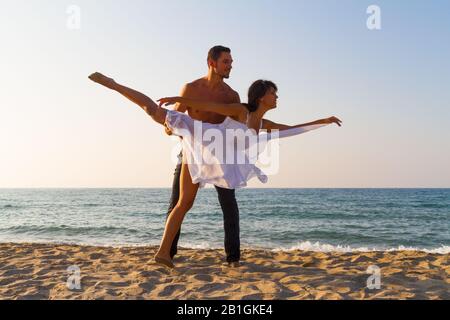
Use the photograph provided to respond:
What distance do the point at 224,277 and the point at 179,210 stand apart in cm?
81

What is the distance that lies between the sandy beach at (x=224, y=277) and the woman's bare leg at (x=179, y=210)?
16cm

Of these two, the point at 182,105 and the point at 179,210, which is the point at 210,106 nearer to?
the point at 182,105

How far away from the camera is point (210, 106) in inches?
159

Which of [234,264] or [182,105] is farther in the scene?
[234,264]

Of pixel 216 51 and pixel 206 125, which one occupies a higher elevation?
pixel 216 51

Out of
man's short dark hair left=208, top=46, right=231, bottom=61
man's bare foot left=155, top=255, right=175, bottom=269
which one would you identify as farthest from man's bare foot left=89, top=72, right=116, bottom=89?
man's bare foot left=155, top=255, right=175, bottom=269

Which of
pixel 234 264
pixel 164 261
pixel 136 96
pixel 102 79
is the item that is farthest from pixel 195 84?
pixel 234 264

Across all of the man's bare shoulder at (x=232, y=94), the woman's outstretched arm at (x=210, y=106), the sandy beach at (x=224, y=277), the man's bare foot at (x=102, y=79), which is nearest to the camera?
the sandy beach at (x=224, y=277)

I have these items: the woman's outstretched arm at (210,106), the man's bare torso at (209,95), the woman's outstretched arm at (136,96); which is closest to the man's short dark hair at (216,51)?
the man's bare torso at (209,95)

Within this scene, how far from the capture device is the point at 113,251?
641 cm

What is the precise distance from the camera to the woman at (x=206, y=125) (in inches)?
163

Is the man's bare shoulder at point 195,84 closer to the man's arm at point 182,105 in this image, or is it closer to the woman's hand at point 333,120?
the man's arm at point 182,105

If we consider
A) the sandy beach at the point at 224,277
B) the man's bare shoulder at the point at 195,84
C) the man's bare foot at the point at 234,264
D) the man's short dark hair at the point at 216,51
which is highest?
the man's short dark hair at the point at 216,51
